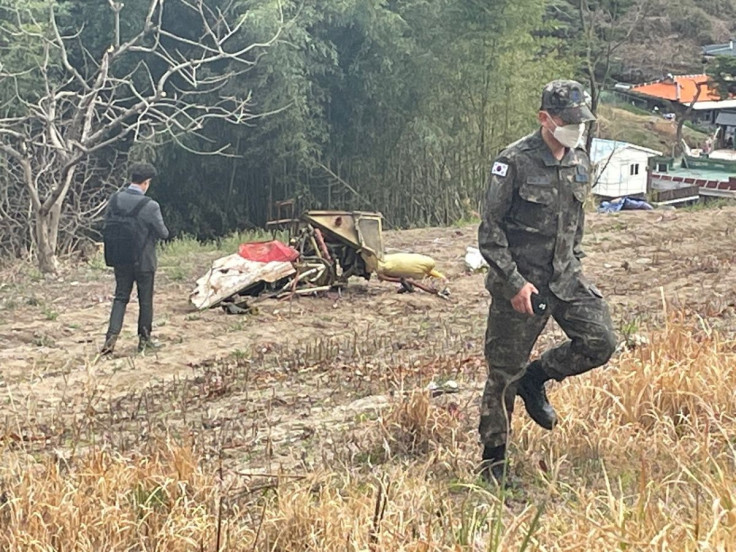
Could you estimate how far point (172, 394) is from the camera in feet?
18.4

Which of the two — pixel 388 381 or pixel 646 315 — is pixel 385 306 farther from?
pixel 388 381

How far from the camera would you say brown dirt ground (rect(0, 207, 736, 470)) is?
4.74 metres

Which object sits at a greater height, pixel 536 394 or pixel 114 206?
pixel 114 206

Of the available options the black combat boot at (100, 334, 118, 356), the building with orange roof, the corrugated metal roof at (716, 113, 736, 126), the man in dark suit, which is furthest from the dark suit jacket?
the corrugated metal roof at (716, 113, 736, 126)

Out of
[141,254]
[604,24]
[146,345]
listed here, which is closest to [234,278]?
[146,345]

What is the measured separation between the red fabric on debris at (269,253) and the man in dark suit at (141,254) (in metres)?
1.68

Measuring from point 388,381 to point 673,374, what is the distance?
1.76 metres

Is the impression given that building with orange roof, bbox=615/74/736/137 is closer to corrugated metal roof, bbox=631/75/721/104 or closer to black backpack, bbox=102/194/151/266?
corrugated metal roof, bbox=631/75/721/104

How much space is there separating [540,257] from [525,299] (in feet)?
0.91

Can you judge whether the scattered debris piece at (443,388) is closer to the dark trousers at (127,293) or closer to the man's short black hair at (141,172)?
the dark trousers at (127,293)

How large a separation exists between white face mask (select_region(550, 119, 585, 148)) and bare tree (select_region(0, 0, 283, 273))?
6.43m

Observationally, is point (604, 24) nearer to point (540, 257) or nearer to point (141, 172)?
point (141, 172)

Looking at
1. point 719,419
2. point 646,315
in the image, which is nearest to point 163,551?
point 719,419

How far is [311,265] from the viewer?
8508 mm
